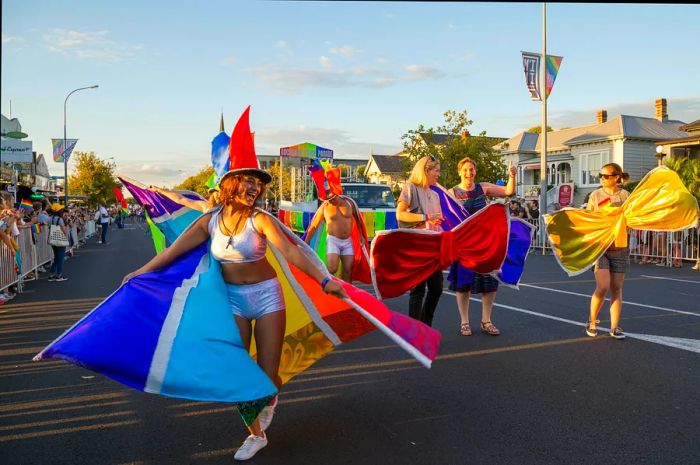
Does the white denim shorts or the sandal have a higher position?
the white denim shorts

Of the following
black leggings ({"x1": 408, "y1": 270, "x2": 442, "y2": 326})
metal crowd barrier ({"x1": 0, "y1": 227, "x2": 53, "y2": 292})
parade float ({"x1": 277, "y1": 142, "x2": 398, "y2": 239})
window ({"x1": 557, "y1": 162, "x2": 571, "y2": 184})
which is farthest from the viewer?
window ({"x1": 557, "y1": 162, "x2": 571, "y2": 184})

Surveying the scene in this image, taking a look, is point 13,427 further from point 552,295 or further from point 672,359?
point 552,295

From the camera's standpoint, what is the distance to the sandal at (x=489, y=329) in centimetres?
711

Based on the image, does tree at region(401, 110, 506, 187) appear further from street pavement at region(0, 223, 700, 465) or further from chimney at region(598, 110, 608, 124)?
street pavement at region(0, 223, 700, 465)

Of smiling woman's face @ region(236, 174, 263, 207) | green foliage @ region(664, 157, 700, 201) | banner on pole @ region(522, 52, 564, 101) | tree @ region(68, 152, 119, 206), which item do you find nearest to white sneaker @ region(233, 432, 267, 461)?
smiling woman's face @ region(236, 174, 263, 207)

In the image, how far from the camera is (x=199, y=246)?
4020mm

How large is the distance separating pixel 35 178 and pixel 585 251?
4985cm

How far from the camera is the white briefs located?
27.5 feet

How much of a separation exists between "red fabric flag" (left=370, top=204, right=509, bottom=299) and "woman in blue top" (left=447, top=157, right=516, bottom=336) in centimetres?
39

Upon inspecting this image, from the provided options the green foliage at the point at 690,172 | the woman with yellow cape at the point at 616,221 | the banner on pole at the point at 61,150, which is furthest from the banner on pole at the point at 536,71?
the banner on pole at the point at 61,150

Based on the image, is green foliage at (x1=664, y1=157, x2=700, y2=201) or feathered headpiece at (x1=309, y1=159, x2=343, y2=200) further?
green foliage at (x1=664, y1=157, x2=700, y2=201)

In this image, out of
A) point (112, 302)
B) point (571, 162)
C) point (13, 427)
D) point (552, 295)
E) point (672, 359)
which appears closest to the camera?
point (112, 302)

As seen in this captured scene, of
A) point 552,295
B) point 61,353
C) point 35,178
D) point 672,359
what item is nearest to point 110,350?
point 61,353

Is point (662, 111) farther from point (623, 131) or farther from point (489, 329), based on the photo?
point (489, 329)
